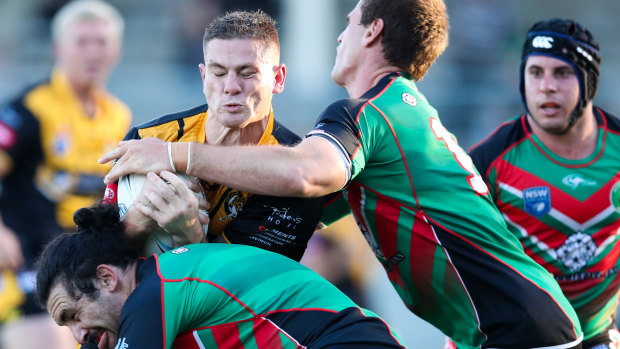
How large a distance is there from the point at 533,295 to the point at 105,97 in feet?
16.1

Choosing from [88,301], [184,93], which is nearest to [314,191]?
[88,301]

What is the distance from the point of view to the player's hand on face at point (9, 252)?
668cm

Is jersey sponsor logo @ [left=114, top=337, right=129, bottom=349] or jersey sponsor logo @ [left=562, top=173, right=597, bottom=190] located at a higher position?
jersey sponsor logo @ [left=562, top=173, right=597, bottom=190]

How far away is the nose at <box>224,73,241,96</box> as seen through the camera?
3.72m

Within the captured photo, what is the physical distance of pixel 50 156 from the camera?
697 cm

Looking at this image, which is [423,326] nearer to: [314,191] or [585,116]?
[585,116]

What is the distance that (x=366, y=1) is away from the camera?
4.22 metres

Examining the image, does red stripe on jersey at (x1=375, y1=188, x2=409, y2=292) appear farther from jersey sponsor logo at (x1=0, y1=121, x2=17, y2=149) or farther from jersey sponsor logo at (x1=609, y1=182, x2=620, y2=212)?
jersey sponsor logo at (x1=0, y1=121, x2=17, y2=149)

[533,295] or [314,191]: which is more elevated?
[314,191]

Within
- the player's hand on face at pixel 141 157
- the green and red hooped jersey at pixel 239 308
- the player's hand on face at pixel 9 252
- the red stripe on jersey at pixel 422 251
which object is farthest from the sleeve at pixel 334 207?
the player's hand on face at pixel 9 252

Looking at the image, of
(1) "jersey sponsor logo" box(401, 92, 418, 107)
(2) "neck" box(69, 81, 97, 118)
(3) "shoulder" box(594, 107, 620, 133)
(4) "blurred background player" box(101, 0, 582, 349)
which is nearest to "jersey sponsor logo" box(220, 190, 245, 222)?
(4) "blurred background player" box(101, 0, 582, 349)

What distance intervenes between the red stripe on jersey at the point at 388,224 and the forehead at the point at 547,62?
162 centimetres

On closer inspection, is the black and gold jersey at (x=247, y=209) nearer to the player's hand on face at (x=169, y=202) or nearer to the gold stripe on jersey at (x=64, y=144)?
the player's hand on face at (x=169, y=202)

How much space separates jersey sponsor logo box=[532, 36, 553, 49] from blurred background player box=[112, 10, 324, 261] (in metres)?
1.66
